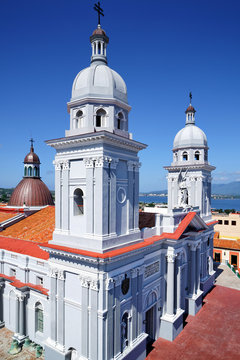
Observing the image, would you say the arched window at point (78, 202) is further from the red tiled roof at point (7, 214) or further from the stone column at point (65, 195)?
the red tiled roof at point (7, 214)

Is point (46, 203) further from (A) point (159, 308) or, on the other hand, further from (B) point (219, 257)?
(B) point (219, 257)

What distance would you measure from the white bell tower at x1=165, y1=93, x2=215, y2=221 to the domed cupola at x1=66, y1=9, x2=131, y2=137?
13370mm

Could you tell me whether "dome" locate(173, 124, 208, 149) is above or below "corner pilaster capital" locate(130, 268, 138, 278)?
above

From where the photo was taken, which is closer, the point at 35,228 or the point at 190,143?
the point at 35,228

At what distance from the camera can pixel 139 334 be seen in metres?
15.3

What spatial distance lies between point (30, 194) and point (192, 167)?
1911cm

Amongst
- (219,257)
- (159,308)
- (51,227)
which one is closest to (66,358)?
(159,308)

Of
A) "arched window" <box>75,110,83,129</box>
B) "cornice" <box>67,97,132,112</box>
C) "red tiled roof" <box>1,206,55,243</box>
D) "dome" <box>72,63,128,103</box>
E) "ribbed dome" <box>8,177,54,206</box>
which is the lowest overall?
"red tiled roof" <box>1,206,55,243</box>

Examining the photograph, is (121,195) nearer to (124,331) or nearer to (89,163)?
(89,163)

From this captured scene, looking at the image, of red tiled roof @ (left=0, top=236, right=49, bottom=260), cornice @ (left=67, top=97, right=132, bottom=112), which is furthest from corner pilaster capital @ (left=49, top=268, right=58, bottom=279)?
cornice @ (left=67, top=97, right=132, bottom=112)

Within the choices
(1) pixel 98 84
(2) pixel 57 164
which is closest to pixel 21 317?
(2) pixel 57 164

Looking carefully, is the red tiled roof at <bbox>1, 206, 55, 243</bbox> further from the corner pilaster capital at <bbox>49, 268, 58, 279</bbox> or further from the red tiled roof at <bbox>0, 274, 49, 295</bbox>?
the corner pilaster capital at <bbox>49, 268, 58, 279</bbox>

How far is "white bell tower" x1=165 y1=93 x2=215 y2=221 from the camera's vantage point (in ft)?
85.6

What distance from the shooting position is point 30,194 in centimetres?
2869
